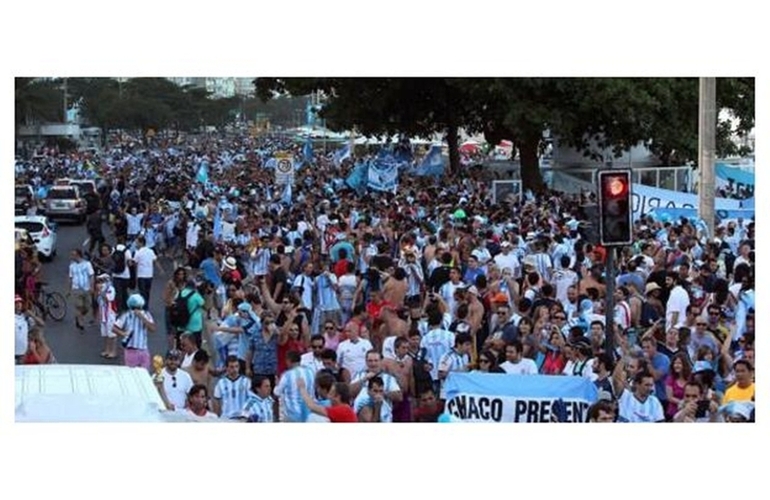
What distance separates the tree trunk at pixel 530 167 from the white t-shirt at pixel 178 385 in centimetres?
2512

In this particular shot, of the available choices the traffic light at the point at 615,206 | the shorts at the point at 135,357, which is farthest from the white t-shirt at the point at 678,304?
the shorts at the point at 135,357

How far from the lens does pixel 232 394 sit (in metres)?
10.8

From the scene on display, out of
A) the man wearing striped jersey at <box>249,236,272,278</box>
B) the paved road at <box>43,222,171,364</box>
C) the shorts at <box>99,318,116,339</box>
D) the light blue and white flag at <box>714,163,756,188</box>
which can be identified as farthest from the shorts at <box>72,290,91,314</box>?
the light blue and white flag at <box>714,163,756,188</box>

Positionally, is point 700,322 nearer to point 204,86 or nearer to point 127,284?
point 127,284

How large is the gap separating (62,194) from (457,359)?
28.5 metres

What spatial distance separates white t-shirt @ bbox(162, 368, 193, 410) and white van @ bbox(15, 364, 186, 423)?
202 cm

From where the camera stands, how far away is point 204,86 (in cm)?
13650

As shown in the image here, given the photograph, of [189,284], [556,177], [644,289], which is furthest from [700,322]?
[556,177]

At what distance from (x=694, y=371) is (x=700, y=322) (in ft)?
3.80

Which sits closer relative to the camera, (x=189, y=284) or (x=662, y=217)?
(x=189, y=284)

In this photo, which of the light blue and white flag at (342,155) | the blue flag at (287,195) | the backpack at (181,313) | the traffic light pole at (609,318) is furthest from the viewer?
the light blue and white flag at (342,155)

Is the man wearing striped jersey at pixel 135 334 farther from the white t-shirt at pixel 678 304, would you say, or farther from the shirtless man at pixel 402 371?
the white t-shirt at pixel 678 304

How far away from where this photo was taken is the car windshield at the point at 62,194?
38.6 meters

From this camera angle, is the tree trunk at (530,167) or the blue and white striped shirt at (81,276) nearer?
the blue and white striped shirt at (81,276)
